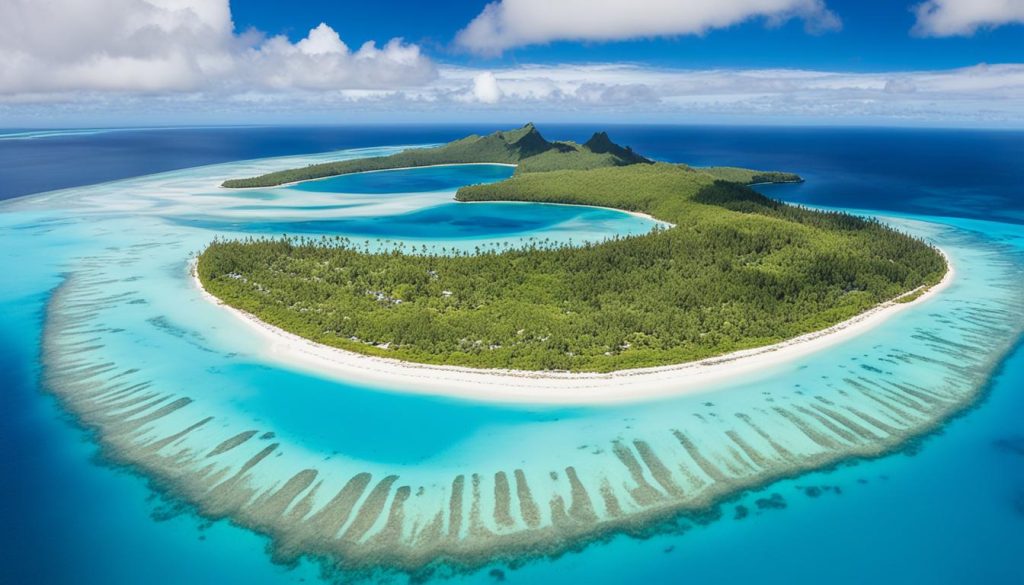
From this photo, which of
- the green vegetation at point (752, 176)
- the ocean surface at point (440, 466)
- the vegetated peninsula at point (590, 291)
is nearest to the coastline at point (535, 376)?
the vegetated peninsula at point (590, 291)

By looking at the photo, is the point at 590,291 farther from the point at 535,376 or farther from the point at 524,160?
the point at 524,160

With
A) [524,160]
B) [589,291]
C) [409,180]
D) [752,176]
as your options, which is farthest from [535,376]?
[524,160]

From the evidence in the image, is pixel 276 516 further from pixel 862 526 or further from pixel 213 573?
pixel 862 526

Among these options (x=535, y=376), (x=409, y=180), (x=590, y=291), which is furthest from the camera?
→ (x=409, y=180)

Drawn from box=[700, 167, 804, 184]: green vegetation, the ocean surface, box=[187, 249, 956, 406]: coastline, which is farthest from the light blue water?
box=[187, 249, 956, 406]: coastline

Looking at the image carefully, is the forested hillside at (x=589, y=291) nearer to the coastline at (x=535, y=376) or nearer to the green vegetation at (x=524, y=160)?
the coastline at (x=535, y=376)

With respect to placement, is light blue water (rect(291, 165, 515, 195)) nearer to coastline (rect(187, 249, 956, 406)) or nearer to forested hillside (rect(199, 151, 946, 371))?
forested hillside (rect(199, 151, 946, 371))
